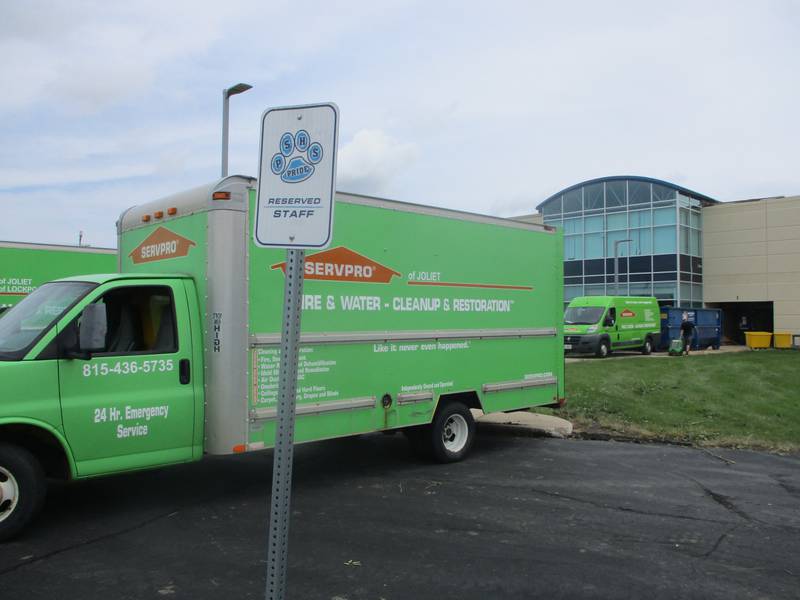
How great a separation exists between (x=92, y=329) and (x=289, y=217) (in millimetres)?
3418

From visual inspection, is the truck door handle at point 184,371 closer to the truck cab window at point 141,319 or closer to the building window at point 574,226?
the truck cab window at point 141,319

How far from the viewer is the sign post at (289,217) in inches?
117

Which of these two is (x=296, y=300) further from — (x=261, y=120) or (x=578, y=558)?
(x=578, y=558)

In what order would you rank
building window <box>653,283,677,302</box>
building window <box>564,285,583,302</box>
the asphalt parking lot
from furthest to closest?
building window <box>564,285,583,302</box> → building window <box>653,283,677,302</box> → the asphalt parking lot

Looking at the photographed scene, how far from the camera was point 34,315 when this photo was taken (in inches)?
245

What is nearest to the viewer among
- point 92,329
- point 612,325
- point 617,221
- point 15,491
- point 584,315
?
Result: point 15,491

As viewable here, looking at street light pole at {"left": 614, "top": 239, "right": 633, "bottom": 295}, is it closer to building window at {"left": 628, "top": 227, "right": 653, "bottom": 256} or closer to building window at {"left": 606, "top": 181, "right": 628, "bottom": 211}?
building window at {"left": 628, "top": 227, "right": 653, "bottom": 256}

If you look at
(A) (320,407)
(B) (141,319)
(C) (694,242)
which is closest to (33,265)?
(B) (141,319)

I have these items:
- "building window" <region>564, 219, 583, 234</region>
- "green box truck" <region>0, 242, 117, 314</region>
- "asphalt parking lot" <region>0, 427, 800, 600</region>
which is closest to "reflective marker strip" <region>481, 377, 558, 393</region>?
"asphalt parking lot" <region>0, 427, 800, 600</region>

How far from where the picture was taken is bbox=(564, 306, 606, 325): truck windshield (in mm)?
29859

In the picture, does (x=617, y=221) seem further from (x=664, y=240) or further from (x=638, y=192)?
(x=664, y=240)

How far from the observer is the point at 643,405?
1284 centimetres

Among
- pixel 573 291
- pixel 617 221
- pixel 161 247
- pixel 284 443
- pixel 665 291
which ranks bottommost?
pixel 284 443

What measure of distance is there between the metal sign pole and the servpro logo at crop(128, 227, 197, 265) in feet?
13.5
